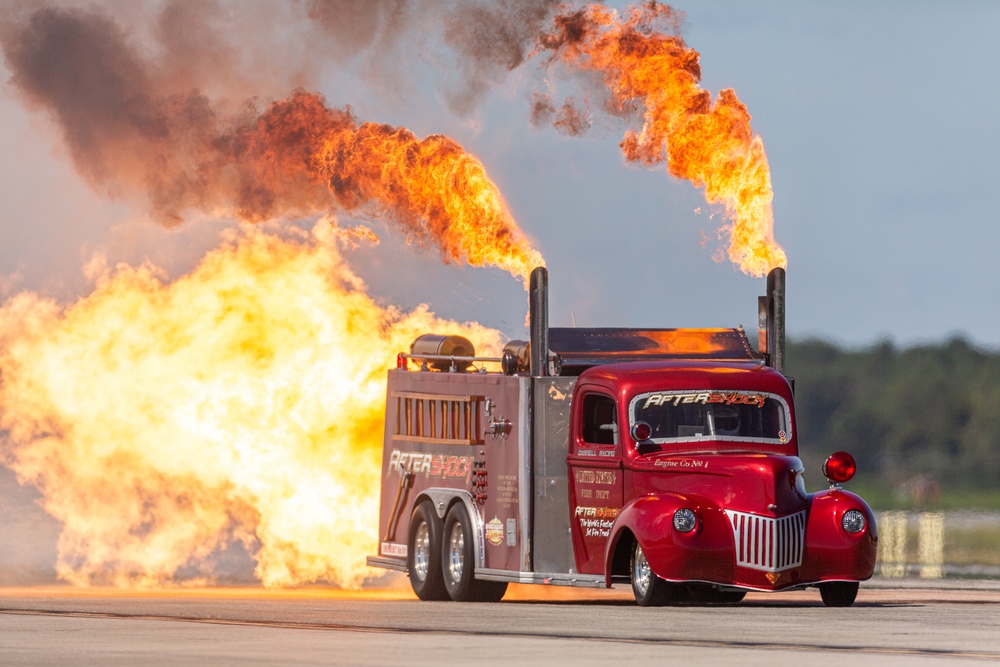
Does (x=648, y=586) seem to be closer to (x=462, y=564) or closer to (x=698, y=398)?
(x=698, y=398)

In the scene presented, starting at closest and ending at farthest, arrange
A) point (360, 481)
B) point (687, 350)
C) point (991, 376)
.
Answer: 1. point (687, 350)
2. point (360, 481)
3. point (991, 376)

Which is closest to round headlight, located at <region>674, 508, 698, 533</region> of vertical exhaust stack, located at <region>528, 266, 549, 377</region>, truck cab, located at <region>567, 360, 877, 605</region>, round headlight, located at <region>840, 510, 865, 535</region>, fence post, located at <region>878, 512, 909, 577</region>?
truck cab, located at <region>567, 360, 877, 605</region>

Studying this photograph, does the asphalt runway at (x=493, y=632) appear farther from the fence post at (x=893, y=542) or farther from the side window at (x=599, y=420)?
the fence post at (x=893, y=542)

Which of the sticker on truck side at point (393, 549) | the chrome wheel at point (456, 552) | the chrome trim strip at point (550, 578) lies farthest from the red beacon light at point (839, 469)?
the sticker on truck side at point (393, 549)

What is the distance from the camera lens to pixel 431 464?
28.7 meters

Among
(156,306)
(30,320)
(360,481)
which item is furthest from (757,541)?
(30,320)

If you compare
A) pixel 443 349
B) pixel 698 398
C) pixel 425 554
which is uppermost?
pixel 443 349

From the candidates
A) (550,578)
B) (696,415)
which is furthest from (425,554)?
(696,415)

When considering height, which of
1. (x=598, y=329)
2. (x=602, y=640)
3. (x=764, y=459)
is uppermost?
(x=598, y=329)

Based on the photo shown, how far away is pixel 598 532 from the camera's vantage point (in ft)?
83.7

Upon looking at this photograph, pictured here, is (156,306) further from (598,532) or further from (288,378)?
(598,532)

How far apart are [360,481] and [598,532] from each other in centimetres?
854

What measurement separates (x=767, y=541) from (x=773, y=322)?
463cm

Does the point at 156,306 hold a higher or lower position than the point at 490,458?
higher
